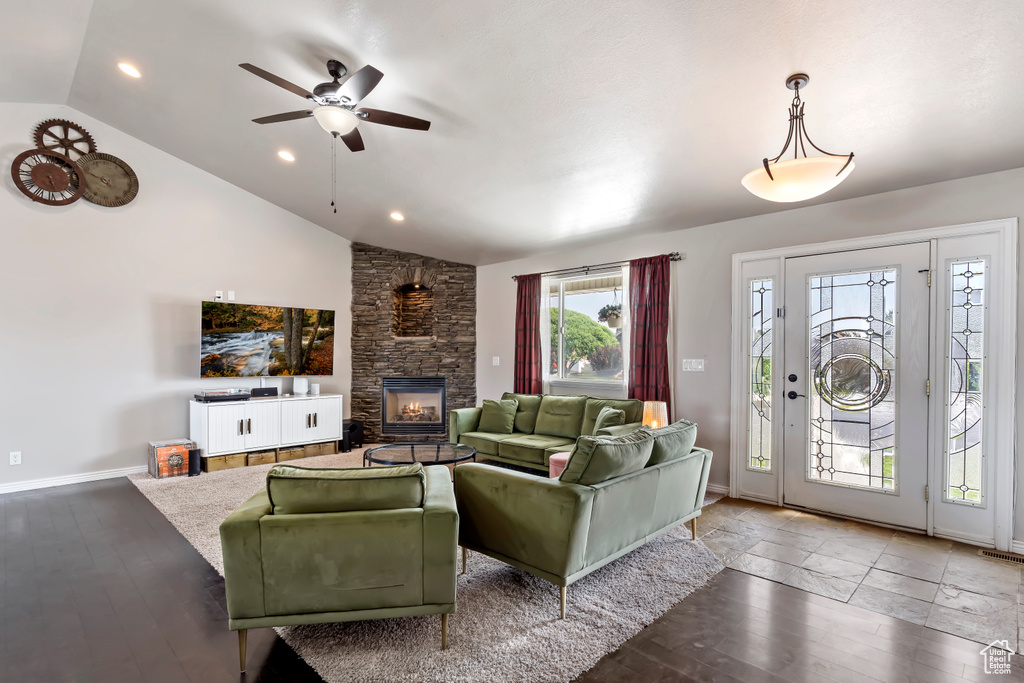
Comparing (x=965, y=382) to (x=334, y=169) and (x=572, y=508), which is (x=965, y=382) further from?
(x=334, y=169)

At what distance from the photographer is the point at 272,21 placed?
3.03 m

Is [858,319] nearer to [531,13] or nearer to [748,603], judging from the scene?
[748,603]

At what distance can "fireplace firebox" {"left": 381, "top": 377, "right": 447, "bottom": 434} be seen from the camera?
6848 millimetres

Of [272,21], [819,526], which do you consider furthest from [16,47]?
[819,526]

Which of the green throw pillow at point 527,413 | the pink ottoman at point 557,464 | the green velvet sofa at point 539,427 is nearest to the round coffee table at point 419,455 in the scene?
the green velvet sofa at point 539,427

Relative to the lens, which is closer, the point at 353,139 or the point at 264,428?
the point at 353,139

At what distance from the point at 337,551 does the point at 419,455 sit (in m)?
2.43

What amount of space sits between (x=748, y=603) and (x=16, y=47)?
21.6 feet

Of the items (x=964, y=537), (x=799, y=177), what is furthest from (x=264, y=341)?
(x=964, y=537)

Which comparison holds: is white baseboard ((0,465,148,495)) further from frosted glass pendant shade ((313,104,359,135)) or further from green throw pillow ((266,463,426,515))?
frosted glass pendant shade ((313,104,359,135))

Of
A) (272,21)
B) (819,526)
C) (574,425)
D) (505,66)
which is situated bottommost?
(819,526)

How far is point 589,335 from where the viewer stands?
5945mm

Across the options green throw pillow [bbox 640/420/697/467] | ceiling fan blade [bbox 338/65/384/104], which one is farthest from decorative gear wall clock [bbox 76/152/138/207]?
green throw pillow [bbox 640/420/697/467]

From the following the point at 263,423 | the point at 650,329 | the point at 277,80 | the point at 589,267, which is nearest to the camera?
the point at 277,80
